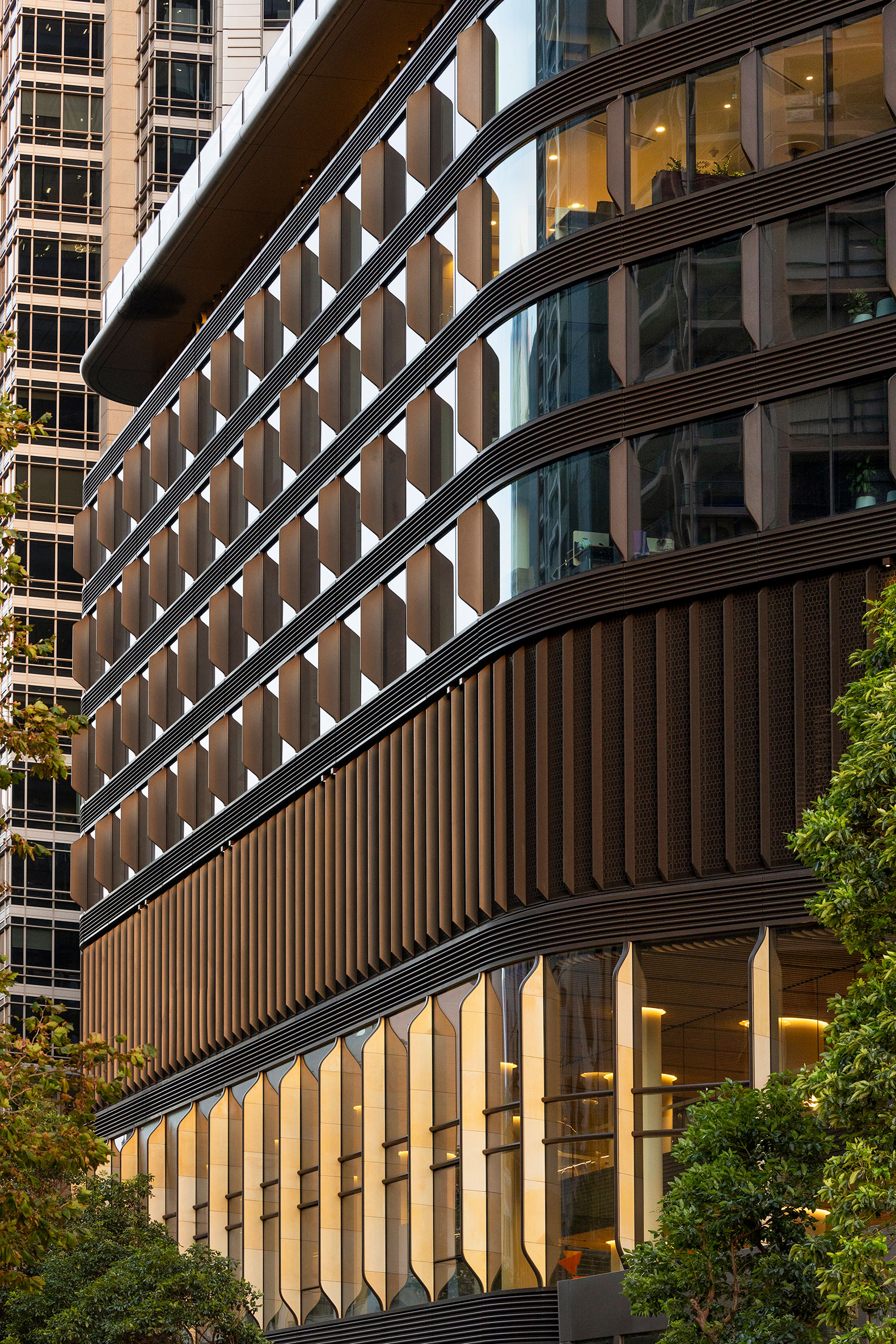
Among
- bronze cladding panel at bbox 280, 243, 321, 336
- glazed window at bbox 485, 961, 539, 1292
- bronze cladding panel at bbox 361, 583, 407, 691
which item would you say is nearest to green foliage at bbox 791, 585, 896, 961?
glazed window at bbox 485, 961, 539, 1292

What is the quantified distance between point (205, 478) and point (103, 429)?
171ft

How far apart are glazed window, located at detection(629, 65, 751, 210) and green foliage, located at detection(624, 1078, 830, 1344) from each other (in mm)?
18319

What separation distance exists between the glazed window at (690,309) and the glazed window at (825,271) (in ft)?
1.99

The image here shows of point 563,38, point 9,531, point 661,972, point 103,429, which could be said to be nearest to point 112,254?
point 103,429

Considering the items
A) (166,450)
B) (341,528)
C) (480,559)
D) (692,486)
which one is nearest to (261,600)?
(341,528)

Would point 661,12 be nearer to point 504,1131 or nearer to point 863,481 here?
point 863,481

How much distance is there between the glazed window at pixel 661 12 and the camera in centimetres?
3981

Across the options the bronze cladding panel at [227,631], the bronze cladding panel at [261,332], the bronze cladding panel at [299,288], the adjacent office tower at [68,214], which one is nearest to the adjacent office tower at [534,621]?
the bronze cladding panel at [299,288]

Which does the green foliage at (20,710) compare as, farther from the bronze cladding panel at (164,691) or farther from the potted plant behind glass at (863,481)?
the bronze cladding panel at (164,691)

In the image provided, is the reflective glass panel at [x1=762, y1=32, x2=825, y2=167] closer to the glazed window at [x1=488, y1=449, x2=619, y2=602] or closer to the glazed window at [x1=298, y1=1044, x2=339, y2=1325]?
the glazed window at [x1=488, y1=449, x2=619, y2=602]

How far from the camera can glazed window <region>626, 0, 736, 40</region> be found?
131 feet

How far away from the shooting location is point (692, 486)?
3816cm

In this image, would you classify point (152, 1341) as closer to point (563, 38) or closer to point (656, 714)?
point (656, 714)

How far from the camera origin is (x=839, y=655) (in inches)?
1416
